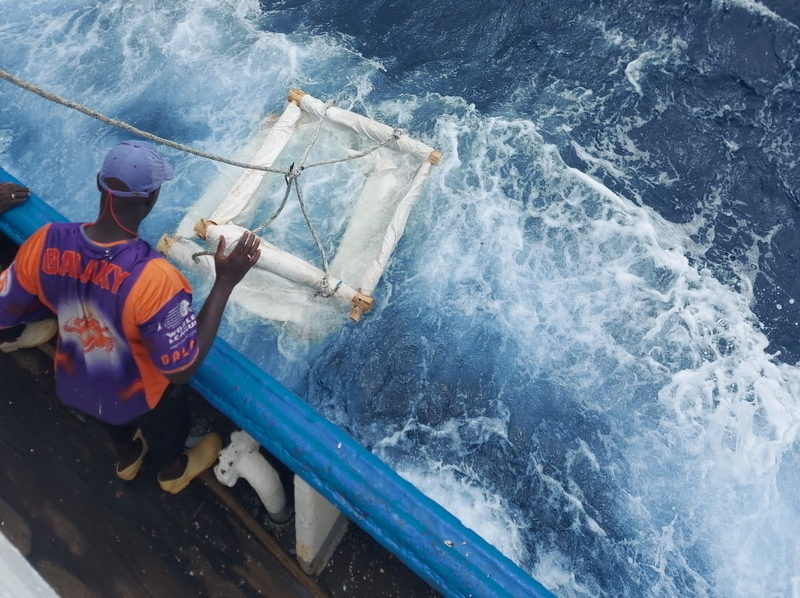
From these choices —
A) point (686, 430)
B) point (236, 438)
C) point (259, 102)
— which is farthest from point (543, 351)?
point (259, 102)

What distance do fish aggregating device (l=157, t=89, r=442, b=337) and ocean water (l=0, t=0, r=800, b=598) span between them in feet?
0.77

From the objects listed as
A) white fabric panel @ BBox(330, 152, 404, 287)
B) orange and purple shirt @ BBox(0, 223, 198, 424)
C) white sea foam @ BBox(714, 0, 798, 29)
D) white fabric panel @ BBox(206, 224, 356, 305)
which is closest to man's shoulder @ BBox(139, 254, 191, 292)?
orange and purple shirt @ BBox(0, 223, 198, 424)

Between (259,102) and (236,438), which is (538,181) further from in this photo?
(236,438)

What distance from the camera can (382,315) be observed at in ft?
14.4

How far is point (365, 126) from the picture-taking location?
189 inches

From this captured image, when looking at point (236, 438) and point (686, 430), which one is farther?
point (686, 430)

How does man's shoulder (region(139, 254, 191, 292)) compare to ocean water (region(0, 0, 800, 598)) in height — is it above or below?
above

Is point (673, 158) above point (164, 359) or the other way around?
above

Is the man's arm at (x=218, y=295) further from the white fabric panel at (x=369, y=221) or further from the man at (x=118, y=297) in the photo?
the white fabric panel at (x=369, y=221)

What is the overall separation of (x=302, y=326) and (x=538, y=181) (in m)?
2.61

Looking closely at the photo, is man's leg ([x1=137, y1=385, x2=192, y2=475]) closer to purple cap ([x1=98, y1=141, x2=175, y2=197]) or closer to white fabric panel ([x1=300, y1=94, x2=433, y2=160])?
purple cap ([x1=98, y1=141, x2=175, y2=197])

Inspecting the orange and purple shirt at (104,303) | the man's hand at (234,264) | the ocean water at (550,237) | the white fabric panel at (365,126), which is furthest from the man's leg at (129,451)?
the white fabric panel at (365,126)

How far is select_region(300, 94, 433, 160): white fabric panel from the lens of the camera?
473cm

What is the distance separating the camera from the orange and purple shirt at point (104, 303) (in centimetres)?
173
